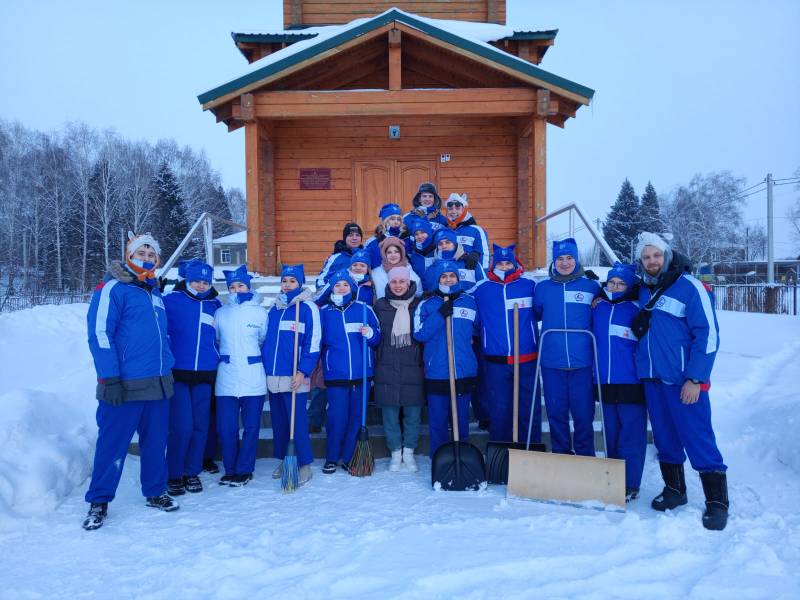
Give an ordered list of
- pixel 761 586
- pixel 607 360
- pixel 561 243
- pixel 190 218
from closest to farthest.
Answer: pixel 761 586, pixel 607 360, pixel 561 243, pixel 190 218

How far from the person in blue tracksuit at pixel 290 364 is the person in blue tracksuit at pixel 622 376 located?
221 cm

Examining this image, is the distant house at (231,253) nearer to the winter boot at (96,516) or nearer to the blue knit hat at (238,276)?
the blue knit hat at (238,276)

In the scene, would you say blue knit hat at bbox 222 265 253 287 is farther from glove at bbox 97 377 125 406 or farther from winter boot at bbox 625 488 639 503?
winter boot at bbox 625 488 639 503

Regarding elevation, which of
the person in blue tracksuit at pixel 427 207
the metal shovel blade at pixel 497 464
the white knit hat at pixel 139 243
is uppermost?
the person in blue tracksuit at pixel 427 207

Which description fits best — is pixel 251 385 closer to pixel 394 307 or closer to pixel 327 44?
pixel 394 307

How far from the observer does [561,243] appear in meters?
4.07

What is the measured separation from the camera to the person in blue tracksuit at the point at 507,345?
14.0 ft

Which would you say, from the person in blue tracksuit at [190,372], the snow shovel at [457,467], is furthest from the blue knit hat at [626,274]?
the person in blue tracksuit at [190,372]

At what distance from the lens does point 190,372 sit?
4027 mm

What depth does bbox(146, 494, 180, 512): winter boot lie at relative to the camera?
11.9 feet

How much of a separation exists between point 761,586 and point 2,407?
210 inches

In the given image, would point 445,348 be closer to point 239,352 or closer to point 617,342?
point 617,342

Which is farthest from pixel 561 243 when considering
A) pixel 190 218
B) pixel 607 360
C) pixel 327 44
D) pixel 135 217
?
pixel 190 218

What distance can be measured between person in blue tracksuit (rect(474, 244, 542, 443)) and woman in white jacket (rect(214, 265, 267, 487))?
6.12 feet
